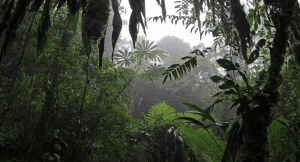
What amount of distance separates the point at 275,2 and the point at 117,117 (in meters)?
2.43

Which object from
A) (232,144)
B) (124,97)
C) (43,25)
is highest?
(43,25)

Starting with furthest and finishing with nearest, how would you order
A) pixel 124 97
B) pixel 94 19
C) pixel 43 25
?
pixel 124 97 → pixel 94 19 → pixel 43 25

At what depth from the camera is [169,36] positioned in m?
24.1

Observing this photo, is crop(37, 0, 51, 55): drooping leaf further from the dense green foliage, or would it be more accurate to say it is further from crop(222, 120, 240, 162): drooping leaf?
crop(222, 120, 240, 162): drooping leaf

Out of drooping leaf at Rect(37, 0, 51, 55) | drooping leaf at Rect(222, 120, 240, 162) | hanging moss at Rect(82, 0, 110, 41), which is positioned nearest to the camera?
drooping leaf at Rect(37, 0, 51, 55)

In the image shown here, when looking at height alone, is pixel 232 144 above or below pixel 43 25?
below

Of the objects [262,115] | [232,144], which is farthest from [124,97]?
[262,115]

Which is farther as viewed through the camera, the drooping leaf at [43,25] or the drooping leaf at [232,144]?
the drooping leaf at [232,144]

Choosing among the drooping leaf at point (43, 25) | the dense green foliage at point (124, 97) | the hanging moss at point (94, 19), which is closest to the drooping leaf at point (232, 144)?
the dense green foliage at point (124, 97)

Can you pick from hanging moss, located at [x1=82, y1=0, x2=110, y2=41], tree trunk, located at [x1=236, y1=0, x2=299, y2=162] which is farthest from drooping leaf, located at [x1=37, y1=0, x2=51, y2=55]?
tree trunk, located at [x1=236, y1=0, x2=299, y2=162]

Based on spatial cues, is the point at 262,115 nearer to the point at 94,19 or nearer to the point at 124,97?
the point at 94,19

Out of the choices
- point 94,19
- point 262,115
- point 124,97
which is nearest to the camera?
point 94,19

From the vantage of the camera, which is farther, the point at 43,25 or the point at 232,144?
the point at 232,144

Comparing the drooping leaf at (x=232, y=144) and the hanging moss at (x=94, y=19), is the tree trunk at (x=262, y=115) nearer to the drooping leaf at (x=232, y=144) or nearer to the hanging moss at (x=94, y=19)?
the drooping leaf at (x=232, y=144)
